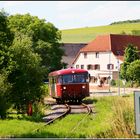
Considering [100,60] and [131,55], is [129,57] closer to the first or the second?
[131,55]

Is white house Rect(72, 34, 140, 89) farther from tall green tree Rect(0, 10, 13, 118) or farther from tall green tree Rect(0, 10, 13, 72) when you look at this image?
tall green tree Rect(0, 10, 13, 118)

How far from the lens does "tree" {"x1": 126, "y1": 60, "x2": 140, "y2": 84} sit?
5979 centimetres

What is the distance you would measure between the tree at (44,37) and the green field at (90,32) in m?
37.3

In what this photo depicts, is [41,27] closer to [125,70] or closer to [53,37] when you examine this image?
[53,37]

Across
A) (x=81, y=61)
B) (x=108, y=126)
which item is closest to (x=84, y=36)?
(x=81, y=61)

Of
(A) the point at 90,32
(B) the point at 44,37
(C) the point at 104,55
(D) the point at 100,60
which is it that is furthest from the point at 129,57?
(A) the point at 90,32

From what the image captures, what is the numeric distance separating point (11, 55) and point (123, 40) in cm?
6737

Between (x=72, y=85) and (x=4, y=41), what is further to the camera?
(x=72, y=85)

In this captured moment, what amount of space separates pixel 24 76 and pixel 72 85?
1390 cm

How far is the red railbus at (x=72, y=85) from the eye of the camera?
119ft

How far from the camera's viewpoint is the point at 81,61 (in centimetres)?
9119

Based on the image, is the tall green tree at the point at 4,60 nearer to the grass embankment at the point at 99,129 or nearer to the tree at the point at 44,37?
the grass embankment at the point at 99,129

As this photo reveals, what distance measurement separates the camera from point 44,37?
7469 centimetres

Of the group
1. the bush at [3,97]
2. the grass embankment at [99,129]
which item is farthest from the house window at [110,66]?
the grass embankment at [99,129]
